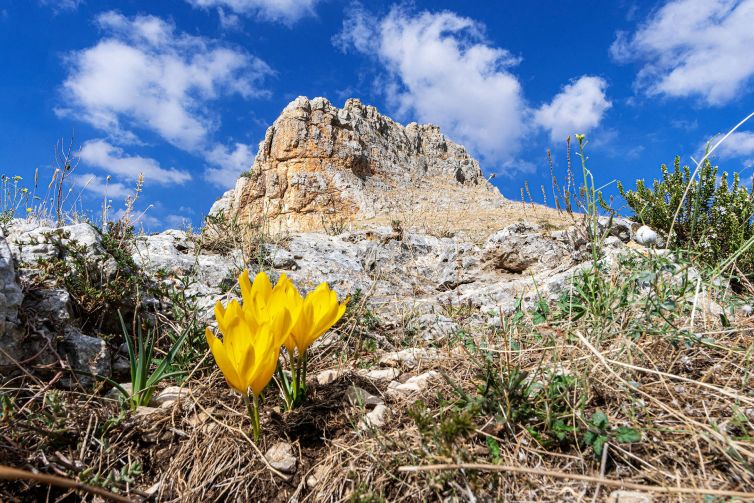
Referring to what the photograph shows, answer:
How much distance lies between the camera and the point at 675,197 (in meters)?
6.25

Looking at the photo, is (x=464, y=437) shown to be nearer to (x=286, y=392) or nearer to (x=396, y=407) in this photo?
(x=396, y=407)

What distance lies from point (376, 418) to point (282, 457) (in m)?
0.35

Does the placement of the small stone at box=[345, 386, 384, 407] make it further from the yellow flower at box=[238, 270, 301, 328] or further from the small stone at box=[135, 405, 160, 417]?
the small stone at box=[135, 405, 160, 417]

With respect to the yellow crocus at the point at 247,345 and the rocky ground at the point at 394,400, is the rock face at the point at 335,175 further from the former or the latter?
the yellow crocus at the point at 247,345

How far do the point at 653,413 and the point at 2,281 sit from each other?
254 cm

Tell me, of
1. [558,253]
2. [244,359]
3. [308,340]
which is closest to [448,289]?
[558,253]

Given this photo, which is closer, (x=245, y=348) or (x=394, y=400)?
(x=245, y=348)

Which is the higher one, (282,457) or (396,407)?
(396,407)

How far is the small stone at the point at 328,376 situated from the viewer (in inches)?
75.1

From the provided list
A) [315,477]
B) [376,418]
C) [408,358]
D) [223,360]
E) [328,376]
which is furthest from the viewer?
[408,358]

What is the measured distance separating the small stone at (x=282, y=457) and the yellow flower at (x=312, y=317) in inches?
12.5

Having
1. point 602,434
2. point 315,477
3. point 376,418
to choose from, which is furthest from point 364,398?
point 602,434

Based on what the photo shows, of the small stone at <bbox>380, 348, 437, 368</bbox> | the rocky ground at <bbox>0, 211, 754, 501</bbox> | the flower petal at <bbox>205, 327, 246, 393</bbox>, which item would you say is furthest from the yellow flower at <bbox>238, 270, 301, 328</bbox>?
the small stone at <bbox>380, 348, 437, 368</bbox>

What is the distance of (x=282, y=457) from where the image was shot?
55.5 inches
